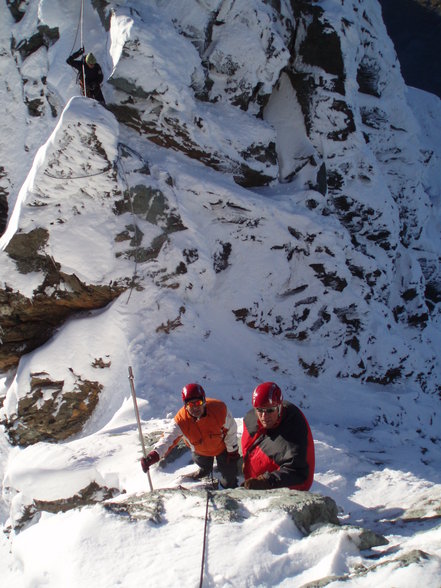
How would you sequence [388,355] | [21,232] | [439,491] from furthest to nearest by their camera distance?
1. [388,355]
2. [21,232]
3. [439,491]

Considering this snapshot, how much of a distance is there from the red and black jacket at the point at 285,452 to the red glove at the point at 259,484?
0.13 feet

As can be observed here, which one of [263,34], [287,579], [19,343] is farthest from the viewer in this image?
[263,34]

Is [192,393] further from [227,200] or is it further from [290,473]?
[227,200]

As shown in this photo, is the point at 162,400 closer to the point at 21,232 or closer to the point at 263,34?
the point at 21,232

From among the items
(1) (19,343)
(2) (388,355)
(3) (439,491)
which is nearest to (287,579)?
(3) (439,491)

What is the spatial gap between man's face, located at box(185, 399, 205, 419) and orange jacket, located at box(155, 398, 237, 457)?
0.35 feet

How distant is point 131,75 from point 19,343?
19.7 ft

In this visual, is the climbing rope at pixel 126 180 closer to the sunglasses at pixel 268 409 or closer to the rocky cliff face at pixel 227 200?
the rocky cliff face at pixel 227 200

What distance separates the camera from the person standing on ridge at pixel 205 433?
15.1 ft

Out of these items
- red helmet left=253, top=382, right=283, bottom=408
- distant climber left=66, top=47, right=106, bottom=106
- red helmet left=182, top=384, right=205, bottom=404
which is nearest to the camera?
red helmet left=253, top=382, right=283, bottom=408

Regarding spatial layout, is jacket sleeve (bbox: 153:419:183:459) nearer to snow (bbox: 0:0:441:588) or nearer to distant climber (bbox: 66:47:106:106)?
snow (bbox: 0:0:441:588)

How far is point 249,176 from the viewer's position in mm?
10719

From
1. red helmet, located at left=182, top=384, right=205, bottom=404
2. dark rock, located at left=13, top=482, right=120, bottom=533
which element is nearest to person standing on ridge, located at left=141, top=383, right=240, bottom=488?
red helmet, located at left=182, top=384, right=205, bottom=404

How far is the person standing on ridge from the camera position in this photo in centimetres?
459
